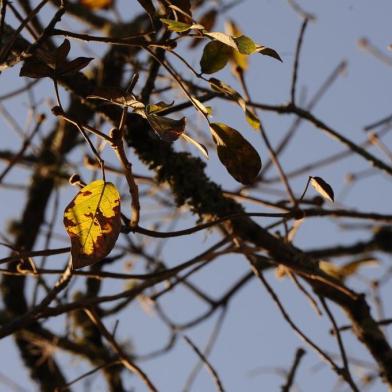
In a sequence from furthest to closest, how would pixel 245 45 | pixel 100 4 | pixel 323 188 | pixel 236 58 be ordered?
pixel 100 4, pixel 236 58, pixel 323 188, pixel 245 45

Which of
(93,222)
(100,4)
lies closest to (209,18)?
(100,4)

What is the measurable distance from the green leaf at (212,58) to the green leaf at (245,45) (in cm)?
10

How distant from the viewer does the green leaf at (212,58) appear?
0.73 metres

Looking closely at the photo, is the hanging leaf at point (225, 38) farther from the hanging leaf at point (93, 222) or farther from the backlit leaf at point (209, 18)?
the backlit leaf at point (209, 18)

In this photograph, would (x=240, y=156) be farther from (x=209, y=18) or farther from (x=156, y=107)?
(x=209, y=18)

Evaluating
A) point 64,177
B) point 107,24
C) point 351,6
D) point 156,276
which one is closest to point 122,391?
point 64,177

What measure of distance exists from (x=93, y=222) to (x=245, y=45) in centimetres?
22

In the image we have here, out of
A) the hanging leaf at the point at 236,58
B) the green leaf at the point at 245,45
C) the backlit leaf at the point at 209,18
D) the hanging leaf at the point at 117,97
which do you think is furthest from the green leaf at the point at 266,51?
the backlit leaf at the point at 209,18

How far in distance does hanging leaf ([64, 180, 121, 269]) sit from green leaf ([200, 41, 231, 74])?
6.1 inches

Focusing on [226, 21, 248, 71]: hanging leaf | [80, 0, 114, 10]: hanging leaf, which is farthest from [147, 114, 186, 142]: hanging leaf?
[80, 0, 114, 10]: hanging leaf

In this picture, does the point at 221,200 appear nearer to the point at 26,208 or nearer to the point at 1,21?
the point at 1,21

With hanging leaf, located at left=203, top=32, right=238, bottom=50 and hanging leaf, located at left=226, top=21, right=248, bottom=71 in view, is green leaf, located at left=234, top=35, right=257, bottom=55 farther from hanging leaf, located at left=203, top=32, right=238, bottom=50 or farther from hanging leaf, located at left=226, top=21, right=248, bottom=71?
hanging leaf, located at left=226, top=21, right=248, bottom=71

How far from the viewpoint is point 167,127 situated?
2.06 feet

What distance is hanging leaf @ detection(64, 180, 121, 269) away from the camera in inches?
26.8
